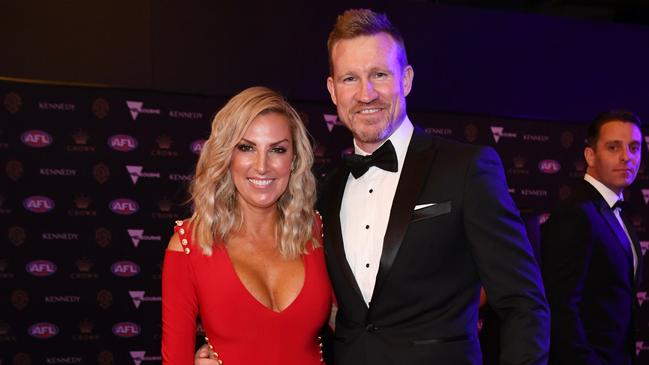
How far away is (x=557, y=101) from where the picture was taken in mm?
5977

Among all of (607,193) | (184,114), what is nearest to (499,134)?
(607,193)

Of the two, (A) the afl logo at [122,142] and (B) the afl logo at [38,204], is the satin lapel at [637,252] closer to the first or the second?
(A) the afl logo at [122,142]

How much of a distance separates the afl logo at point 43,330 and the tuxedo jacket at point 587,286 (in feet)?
11.3

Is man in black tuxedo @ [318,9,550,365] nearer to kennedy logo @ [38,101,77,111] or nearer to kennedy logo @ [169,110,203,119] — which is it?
kennedy logo @ [169,110,203,119]

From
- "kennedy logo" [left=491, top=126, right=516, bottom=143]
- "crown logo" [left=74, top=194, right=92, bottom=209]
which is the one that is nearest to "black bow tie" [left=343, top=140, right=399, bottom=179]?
"crown logo" [left=74, top=194, right=92, bottom=209]

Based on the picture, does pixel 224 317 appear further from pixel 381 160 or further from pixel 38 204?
pixel 38 204

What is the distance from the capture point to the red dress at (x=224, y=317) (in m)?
2.45

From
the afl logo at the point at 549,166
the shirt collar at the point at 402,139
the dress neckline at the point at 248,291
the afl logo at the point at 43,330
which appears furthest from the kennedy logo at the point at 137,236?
the afl logo at the point at 549,166

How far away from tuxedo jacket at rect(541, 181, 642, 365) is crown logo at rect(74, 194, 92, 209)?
3.23m

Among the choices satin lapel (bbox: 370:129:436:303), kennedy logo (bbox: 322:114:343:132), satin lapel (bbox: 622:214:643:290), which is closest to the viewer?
satin lapel (bbox: 370:129:436:303)

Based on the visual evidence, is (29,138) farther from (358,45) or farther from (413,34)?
(358,45)

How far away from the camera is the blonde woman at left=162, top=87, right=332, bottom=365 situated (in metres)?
2.48

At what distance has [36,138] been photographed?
16.1 feet

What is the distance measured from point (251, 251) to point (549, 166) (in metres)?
4.13
